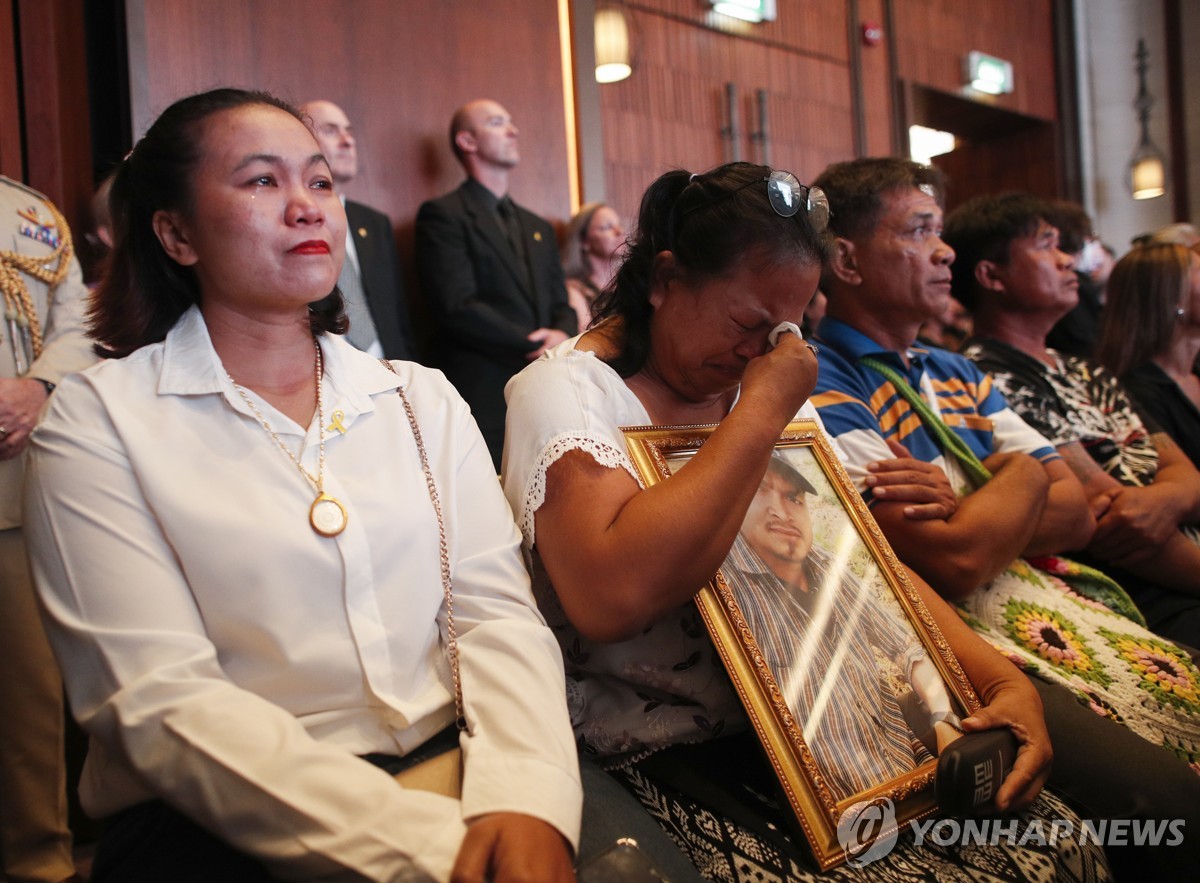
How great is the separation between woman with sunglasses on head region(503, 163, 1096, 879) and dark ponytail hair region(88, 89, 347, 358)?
0.46 meters

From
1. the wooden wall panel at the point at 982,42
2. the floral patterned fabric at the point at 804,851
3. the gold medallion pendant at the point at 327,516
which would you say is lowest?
the floral patterned fabric at the point at 804,851

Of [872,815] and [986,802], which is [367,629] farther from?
[986,802]

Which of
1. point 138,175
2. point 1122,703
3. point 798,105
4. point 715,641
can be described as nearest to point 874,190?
point 1122,703

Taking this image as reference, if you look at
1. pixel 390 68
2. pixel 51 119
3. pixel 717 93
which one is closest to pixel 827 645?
pixel 51 119

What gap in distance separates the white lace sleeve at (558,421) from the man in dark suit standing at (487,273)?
6.09 ft

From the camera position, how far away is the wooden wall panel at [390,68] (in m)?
3.51

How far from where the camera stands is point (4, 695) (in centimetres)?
196

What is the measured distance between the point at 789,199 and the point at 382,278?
2.38 m

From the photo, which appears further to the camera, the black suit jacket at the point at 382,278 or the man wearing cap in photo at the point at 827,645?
the black suit jacket at the point at 382,278

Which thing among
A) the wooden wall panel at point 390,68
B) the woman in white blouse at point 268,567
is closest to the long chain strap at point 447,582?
the woman in white blouse at point 268,567

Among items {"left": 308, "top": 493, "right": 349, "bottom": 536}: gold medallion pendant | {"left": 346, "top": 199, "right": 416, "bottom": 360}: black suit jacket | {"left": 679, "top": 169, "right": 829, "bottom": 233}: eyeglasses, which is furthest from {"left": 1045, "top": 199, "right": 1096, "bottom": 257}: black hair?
{"left": 308, "top": 493, "right": 349, "bottom": 536}: gold medallion pendant

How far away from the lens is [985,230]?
2869mm

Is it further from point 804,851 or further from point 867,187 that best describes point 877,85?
point 804,851

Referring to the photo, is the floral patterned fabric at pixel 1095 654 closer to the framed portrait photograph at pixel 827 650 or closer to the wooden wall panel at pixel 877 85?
the framed portrait photograph at pixel 827 650
